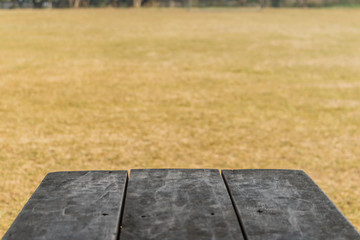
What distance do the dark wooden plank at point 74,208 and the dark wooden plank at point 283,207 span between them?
0.36 m

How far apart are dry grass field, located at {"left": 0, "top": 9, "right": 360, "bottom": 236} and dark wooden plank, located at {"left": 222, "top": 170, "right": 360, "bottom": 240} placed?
5.47 ft

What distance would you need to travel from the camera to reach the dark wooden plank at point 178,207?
46.9 inches

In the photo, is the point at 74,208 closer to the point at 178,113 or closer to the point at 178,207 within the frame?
the point at 178,207

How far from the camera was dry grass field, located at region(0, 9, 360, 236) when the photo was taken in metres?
4.00

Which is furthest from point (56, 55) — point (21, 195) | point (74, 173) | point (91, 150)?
point (74, 173)

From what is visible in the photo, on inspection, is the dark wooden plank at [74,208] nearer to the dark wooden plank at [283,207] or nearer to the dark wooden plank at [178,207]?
the dark wooden plank at [178,207]

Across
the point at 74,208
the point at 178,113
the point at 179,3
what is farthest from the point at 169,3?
the point at 74,208

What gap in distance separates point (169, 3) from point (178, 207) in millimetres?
44643

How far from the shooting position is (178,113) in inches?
227

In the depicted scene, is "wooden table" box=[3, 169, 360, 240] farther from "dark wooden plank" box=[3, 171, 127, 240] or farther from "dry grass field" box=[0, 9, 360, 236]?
"dry grass field" box=[0, 9, 360, 236]

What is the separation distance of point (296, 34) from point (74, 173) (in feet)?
53.9

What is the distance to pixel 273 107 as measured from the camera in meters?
6.16

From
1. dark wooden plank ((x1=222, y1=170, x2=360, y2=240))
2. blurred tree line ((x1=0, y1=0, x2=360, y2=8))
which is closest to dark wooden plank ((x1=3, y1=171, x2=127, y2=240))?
dark wooden plank ((x1=222, y1=170, x2=360, y2=240))

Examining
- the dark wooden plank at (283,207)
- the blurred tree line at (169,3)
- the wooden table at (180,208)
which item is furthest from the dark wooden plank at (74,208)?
the blurred tree line at (169,3)
